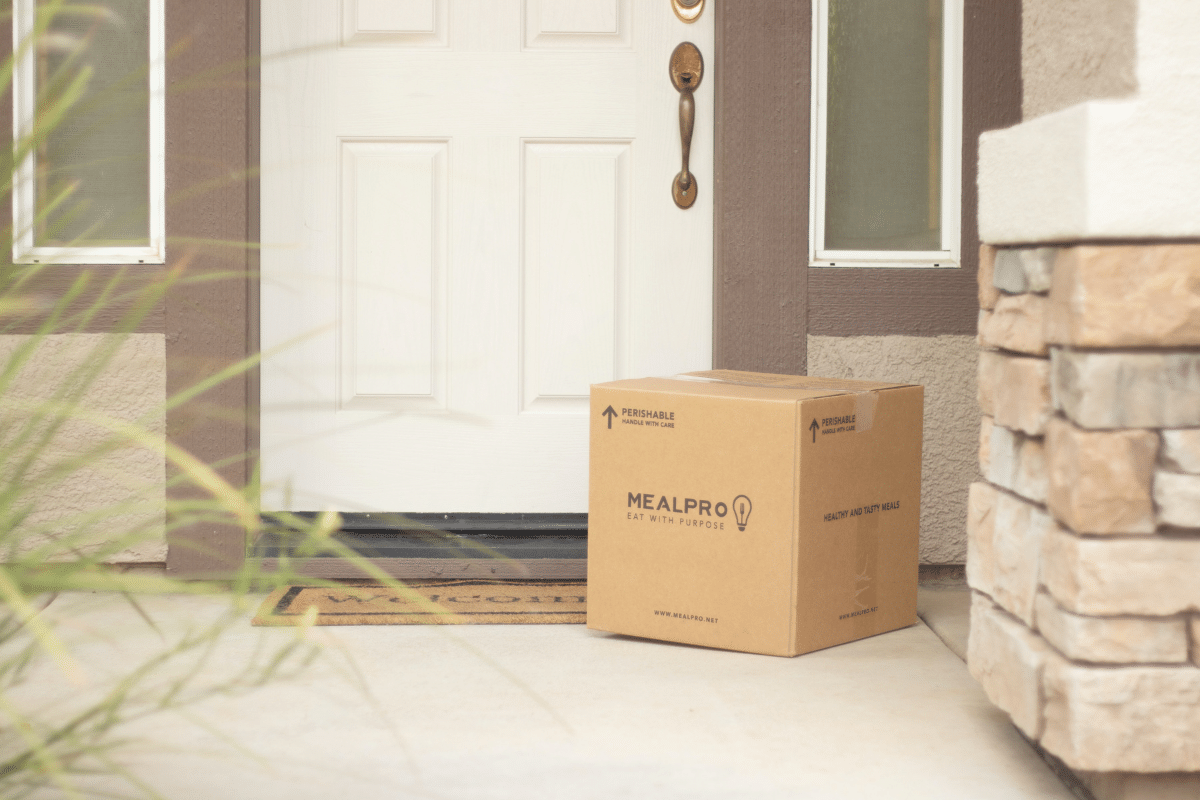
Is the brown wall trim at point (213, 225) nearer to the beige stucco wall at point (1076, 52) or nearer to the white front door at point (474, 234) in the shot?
the white front door at point (474, 234)

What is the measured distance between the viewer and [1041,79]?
1.46m

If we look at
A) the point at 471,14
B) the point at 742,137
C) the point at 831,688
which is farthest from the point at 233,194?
the point at 831,688

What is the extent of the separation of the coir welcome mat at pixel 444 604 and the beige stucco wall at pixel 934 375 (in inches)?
28.0

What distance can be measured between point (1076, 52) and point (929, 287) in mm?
930

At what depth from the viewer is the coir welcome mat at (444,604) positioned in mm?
1978

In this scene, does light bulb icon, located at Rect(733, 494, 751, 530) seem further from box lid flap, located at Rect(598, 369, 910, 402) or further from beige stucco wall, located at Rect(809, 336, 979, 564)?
beige stucco wall, located at Rect(809, 336, 979, 564)

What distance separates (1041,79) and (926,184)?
0.81 m

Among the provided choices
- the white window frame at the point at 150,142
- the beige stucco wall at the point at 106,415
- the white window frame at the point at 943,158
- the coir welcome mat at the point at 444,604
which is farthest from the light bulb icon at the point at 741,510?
the white window frame at the point at 150,142

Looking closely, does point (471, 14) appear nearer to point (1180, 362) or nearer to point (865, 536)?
point (865, 536)

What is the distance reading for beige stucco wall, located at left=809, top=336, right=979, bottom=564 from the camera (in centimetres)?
224

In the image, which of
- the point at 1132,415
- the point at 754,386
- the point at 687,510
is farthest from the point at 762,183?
the point at 1132,415

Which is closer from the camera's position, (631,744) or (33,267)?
(33,267)

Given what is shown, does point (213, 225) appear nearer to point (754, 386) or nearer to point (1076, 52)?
point (754, 386)

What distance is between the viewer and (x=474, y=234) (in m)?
2.31
